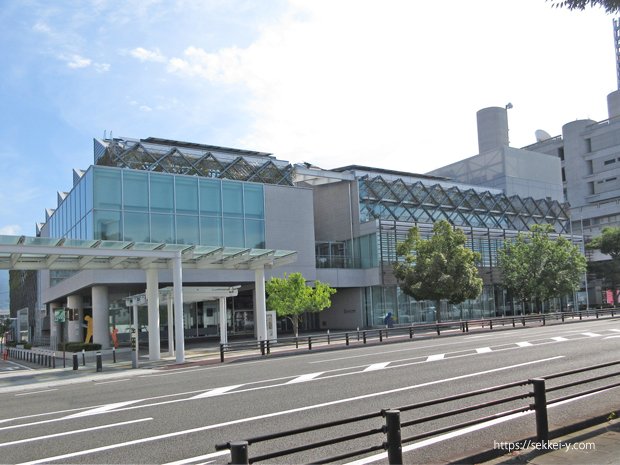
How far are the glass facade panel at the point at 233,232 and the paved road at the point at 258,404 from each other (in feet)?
69.7

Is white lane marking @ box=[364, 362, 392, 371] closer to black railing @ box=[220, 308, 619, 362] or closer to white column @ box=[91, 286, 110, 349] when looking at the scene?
black railing @ box=[220, 308, 619, 362]

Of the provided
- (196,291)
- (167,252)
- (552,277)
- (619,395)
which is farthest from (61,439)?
(552,277)

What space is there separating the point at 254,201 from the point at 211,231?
4511 millimetres

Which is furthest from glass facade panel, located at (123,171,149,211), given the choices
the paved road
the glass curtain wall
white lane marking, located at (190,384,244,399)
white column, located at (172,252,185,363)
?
white lane marking, located at (190,384,244,399)

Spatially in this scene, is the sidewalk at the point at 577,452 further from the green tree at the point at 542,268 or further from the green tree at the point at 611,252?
the green tree at the point at 611,252

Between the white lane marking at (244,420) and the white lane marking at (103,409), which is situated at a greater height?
the white lane marking at (244,420)

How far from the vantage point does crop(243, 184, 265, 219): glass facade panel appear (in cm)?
4341

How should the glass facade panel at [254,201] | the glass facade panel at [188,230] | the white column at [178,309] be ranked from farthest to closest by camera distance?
the glass facade panel at [254,201] → the glass facade panel at [188,230] → the white column at [178,309]

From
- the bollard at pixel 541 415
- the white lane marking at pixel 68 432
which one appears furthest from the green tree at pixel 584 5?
the white lane marking at pixel 68 432

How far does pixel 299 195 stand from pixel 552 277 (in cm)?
2301

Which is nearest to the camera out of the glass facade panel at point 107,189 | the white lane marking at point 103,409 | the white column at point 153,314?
the white lane marking at point 103,409

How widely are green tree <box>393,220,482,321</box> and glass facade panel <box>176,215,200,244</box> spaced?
1459 cm

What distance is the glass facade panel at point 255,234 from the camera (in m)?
42.9

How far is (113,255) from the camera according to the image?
2384 cm
